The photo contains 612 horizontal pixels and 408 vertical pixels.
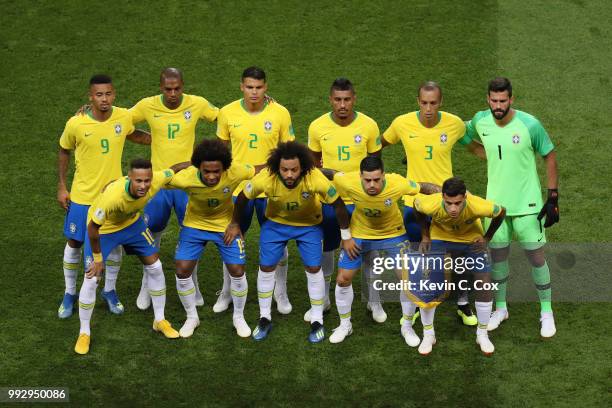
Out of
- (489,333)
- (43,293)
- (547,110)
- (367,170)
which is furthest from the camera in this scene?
(547,110)

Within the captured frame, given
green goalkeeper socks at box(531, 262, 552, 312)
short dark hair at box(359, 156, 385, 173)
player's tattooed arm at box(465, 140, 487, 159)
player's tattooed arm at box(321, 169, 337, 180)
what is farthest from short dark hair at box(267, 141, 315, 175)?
green goalkeeper socks at box(531, 262, 552, 312)

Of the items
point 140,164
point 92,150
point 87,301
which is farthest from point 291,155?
point 87,301

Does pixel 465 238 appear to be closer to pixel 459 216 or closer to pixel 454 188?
pixel 459 216

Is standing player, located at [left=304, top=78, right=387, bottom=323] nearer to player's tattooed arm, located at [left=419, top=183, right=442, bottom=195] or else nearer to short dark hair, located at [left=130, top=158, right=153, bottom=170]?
player's tattooed arm, located at [left=419, top=183, right=442, bottom=195]

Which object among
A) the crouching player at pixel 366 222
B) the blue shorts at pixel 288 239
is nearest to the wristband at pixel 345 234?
the crouching player at pixel 366 222

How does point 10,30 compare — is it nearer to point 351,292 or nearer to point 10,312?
point 10,312

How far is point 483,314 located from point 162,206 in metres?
3.42

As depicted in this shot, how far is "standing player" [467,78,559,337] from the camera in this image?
1204 cm

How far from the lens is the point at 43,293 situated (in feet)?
43.9

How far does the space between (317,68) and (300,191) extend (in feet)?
18.5

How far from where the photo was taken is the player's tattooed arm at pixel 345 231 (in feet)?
39.5

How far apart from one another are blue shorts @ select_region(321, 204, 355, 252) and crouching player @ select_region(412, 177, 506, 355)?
867mm

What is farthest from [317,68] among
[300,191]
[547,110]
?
[300,191]

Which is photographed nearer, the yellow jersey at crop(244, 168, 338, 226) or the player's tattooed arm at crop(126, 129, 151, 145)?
the yellow jersey at crop(244, 168, 338, 226)
